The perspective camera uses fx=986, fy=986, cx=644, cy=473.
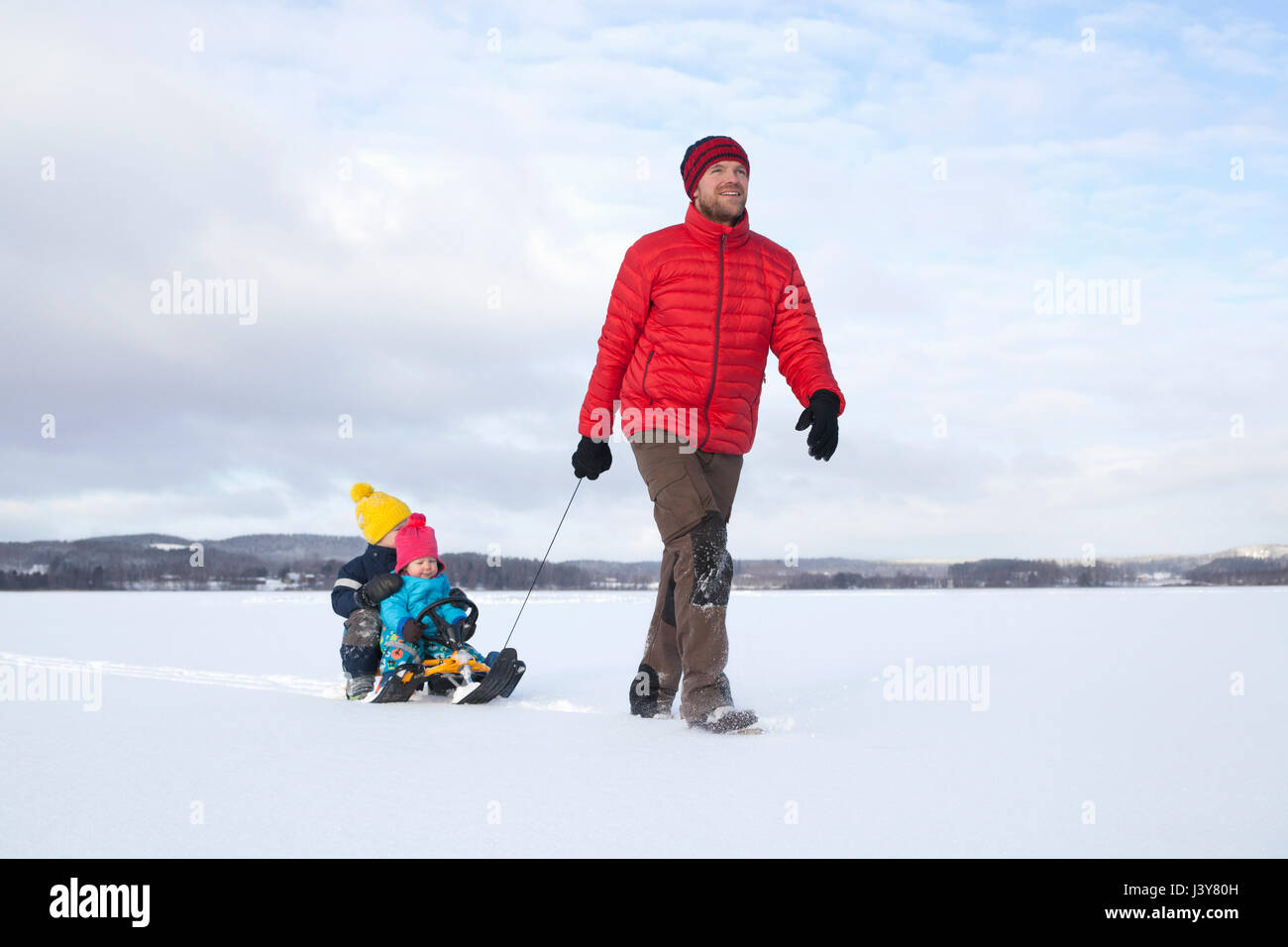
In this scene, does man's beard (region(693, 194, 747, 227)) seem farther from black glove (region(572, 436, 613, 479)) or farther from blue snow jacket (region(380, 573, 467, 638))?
blue snow jacket (region(380, 573, 467, 638))

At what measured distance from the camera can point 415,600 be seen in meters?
4.59

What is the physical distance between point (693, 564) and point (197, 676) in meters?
3.04

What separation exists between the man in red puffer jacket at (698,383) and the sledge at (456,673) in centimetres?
67

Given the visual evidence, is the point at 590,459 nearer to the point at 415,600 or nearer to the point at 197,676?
the point at 415,600

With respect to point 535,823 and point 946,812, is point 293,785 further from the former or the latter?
point 946,812

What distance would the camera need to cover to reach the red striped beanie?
3.71m

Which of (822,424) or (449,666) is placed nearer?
(822,424)

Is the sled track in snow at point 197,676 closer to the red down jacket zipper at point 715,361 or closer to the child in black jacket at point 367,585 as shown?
the child in black jacket at point 367,585

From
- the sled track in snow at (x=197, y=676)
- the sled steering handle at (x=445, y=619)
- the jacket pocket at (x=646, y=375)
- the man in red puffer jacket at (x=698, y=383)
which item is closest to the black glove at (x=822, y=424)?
the man in red puffer jacket at (x=698, y=383)

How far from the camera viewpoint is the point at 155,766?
2674 millimetres

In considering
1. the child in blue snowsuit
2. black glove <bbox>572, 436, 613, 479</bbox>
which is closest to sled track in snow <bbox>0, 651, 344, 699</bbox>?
the child in blue snowsuit

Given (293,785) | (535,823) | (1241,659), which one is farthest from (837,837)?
(1241,659)

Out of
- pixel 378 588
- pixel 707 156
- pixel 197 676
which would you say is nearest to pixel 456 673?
pixel 378 588
